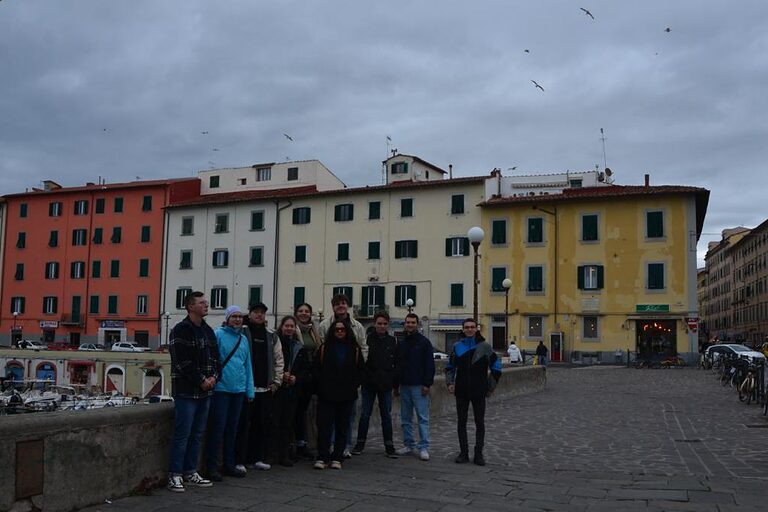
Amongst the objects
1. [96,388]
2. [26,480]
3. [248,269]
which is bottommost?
[96,388]

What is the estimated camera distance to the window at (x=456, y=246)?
154ft

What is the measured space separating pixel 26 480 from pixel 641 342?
41.4 metres

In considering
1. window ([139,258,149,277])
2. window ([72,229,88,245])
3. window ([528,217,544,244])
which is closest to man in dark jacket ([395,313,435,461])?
window ([528,217,544,244])

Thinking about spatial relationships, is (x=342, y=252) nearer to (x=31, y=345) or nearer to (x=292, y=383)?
(x=31, y=345)

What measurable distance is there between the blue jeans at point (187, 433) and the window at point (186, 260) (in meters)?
50.1

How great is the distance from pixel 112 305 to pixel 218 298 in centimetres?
950

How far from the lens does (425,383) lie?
29.8 ft

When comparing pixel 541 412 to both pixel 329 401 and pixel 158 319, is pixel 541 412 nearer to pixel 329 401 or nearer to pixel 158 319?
pixel 329 401

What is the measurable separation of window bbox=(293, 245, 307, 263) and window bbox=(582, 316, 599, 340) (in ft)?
61.9

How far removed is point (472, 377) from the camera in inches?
352

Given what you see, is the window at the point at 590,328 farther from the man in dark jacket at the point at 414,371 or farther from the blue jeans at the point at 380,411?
the blue jeans at the point at 380,411

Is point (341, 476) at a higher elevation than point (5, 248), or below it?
below

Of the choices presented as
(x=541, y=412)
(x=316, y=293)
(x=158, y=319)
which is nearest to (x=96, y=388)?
(x=158, y=319)

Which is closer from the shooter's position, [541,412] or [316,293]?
[541,412]
